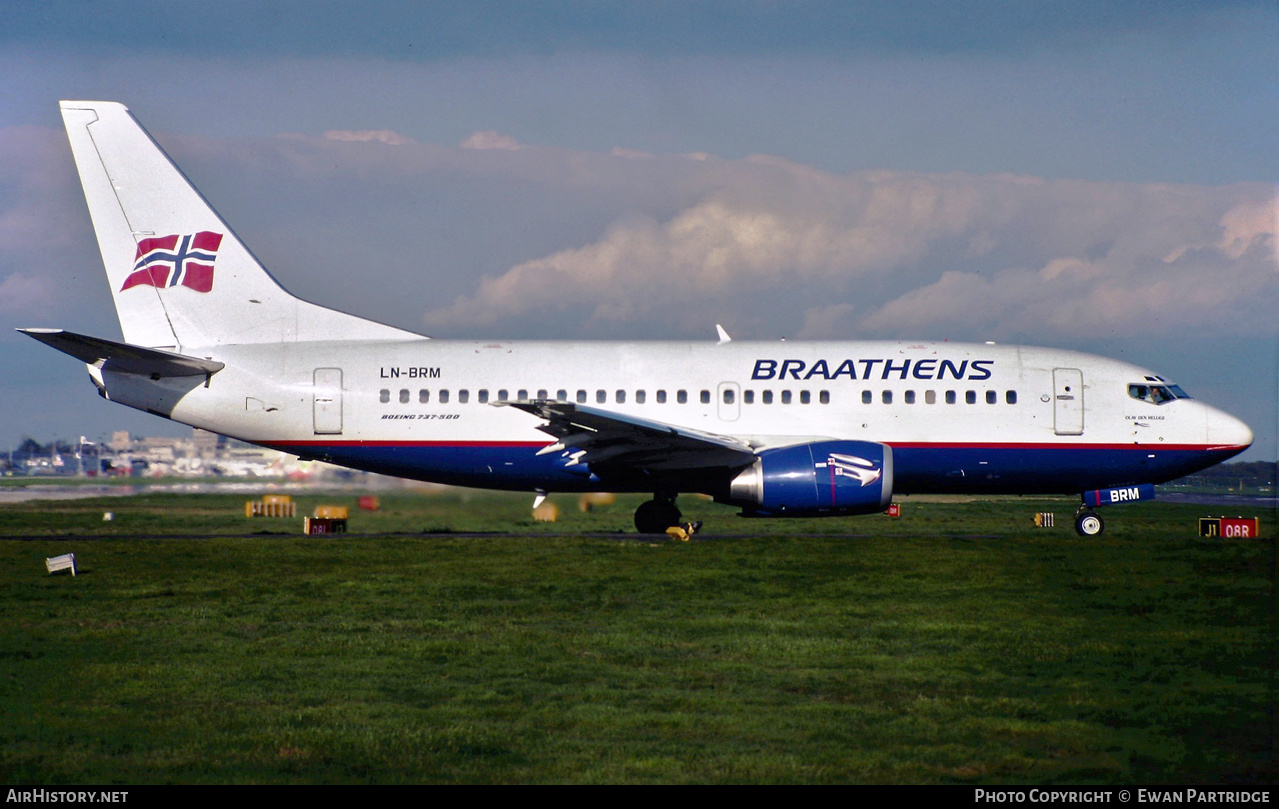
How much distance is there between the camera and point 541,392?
84.8 ft

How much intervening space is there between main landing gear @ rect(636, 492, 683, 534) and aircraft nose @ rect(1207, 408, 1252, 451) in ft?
39.8

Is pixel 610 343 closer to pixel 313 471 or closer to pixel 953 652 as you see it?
pixel 313 471

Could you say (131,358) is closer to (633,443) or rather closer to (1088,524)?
(633,443)

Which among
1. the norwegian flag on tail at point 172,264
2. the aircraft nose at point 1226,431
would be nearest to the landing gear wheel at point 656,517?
the norwegian flag on tail at point 172,264

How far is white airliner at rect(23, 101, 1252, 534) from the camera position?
2548cm

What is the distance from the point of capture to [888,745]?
8.45 m

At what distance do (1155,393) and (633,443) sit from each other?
11971 mm

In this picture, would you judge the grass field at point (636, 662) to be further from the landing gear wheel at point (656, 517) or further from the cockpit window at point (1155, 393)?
the cockpit window at point (1155, 393)

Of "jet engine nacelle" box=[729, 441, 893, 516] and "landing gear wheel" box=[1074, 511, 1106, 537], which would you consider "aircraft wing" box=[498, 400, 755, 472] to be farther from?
"landing gear wheel" box=[1074, 511, 1106, 537]

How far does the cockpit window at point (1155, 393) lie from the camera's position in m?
26.4

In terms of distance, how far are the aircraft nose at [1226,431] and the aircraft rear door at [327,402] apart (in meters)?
19.3

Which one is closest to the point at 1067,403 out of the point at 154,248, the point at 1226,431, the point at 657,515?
the point at 1226,431

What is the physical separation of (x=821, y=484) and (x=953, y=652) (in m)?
10.9
